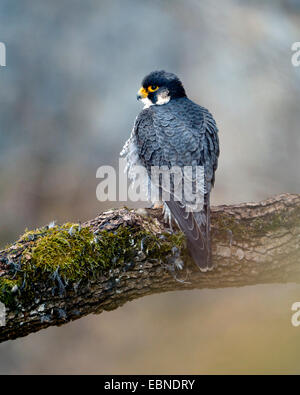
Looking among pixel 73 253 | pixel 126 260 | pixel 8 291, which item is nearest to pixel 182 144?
pixel 126 260

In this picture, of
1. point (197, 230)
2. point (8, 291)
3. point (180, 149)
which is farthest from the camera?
point (180, 149)

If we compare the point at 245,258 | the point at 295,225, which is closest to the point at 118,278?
the point at 245,258

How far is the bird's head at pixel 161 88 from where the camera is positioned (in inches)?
150

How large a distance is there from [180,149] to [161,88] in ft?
2.69

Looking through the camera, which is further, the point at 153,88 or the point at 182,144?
the point at 153,88

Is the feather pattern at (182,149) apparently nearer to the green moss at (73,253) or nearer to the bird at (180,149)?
the bird at (180,149)

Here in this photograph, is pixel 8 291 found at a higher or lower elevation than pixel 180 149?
lower

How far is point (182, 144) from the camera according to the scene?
10.7 feet

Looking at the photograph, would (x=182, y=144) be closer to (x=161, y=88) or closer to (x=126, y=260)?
(x=161, y=88)

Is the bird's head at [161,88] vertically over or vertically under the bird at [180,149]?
over

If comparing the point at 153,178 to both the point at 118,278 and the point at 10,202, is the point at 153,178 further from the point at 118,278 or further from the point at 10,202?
the point at 10,202

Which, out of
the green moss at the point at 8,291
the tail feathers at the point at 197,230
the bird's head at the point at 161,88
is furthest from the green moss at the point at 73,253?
the bird's head at the point at 161,88

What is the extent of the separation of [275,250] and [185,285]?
670 millimetres

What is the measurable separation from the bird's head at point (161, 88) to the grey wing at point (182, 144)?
0.18m
